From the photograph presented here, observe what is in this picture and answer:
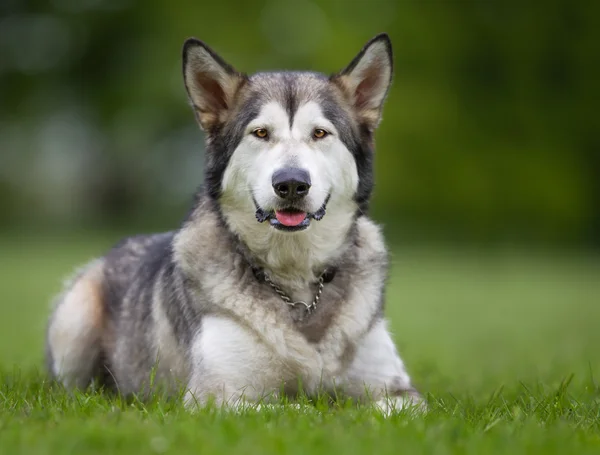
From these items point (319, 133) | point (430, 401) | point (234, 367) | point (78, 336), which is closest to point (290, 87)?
point (319, 133)

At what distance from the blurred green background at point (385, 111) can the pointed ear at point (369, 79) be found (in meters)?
23.6

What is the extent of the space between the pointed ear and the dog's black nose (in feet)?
2.87

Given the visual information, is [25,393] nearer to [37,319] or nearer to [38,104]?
[37,319]

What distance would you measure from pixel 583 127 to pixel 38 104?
21.2m

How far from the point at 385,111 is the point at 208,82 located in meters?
25.0

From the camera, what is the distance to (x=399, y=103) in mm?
31250

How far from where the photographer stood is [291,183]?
483 cm

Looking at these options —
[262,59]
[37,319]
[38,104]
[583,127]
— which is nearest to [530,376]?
[37,319]

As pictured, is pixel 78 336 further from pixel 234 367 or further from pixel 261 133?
pixel 261 133

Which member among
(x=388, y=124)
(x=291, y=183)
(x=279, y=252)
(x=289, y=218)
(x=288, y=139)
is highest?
(x=288, y=139)

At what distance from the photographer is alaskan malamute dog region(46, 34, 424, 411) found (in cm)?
496

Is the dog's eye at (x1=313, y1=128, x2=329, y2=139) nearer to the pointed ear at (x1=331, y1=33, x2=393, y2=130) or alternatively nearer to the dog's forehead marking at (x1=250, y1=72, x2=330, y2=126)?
the dog's forehead marking at (x1=250, y1=72, x2=330, y2=126)

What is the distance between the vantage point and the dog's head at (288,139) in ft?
16.4

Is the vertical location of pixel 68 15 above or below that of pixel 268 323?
above
